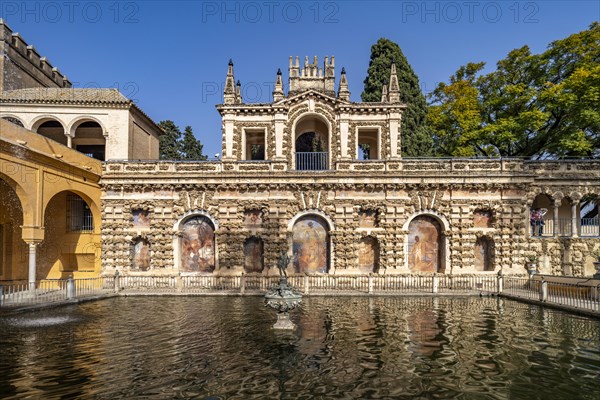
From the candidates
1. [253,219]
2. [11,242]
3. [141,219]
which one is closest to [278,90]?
[253,219]

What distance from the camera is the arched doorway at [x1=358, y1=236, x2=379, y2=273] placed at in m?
27.9

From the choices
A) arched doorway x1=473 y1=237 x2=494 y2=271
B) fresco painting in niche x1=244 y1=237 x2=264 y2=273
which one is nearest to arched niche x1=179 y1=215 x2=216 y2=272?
fresco painting in niche x1=244 y1=237 x2=264 y2=273

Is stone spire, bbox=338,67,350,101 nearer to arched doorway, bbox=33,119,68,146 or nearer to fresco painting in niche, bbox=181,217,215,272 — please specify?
fresco painting in niche, bbox=181,217,215,272

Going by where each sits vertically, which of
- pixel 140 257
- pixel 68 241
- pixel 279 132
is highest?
pixel 279 132

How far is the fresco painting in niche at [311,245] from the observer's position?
2770 cm

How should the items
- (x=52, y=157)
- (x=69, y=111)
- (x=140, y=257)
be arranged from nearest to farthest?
(x=52, y=157), (x=140, y=257), (x=69, y=111)

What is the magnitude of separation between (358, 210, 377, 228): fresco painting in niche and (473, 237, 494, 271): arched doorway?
7.68 metres

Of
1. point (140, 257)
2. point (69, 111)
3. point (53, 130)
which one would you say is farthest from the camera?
point (53, 130)

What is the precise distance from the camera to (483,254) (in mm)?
27969

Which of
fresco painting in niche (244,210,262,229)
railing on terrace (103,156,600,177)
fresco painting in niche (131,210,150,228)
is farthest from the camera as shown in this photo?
fresco painting in niche (131,210,150,228)

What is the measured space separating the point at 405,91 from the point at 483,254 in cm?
1789

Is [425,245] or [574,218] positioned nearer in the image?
[425,245]

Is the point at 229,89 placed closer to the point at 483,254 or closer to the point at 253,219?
the point at 253,219

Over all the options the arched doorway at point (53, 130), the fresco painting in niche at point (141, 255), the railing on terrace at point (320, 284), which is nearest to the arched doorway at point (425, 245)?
the railing on terrace at point (320, 284)
